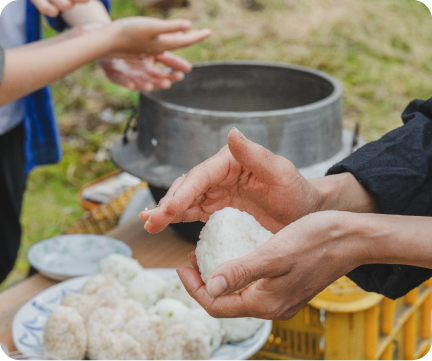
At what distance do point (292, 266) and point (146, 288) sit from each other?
31.7 inches

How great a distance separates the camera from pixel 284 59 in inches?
197

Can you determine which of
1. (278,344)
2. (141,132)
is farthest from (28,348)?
(141,132)

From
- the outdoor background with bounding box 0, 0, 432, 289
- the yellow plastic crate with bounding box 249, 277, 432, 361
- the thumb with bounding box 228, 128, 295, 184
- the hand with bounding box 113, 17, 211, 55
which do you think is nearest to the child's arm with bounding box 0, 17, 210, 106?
the hand with bounding box 113, 17, 211, 55

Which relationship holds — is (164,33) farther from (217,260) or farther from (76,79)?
(76,79)

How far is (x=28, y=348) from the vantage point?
1.35 m

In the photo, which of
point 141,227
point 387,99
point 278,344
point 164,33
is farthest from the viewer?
point 387,99

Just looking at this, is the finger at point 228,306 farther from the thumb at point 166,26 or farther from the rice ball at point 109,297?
the thumb at point 166,26

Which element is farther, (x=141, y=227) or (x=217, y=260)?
(x=141, y=227)

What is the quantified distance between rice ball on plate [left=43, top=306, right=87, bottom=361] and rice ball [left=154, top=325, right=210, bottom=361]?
222mm

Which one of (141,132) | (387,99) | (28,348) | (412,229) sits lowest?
(387,99)

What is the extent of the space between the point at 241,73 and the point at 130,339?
155 centimetres

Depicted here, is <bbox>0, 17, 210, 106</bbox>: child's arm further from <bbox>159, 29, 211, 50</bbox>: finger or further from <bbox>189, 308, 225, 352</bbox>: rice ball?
<bbox>189, 308, 225, 352</bbox>: rice ball

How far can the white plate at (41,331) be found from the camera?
53.7 inches

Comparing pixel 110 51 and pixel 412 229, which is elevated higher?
pixel 110 51
